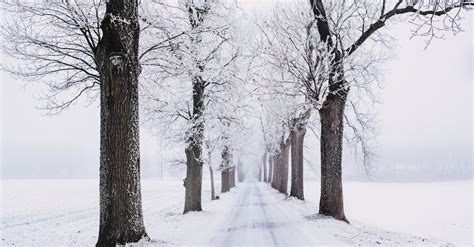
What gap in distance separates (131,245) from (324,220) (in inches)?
261

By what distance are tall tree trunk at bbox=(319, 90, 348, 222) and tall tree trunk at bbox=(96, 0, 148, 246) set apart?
23.1 ft

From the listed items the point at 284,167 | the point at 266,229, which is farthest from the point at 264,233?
the point at 284,167

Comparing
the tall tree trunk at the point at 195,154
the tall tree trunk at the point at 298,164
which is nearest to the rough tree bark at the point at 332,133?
the tall tree trunk at the point at 195,154

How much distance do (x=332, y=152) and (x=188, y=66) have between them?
579 cm

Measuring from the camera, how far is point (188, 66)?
11867 millimetres

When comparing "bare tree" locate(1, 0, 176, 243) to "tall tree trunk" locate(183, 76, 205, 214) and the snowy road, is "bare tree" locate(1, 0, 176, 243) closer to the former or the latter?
the snowy road

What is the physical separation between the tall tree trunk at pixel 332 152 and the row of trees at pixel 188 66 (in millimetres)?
35

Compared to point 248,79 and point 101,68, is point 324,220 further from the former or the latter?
point 101,68

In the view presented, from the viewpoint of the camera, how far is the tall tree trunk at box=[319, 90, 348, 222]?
41.1ft

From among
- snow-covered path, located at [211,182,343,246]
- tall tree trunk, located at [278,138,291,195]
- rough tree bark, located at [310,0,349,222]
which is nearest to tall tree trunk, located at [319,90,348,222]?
rough tree bark, located at [310,0,349,222]

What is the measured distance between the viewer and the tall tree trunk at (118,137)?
7410 mm

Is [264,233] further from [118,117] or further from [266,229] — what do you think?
[118,117]

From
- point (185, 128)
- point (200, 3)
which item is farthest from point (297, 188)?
point (200, 3)

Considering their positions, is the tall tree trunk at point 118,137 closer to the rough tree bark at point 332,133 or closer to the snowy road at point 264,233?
the snowy road at point 264,233
